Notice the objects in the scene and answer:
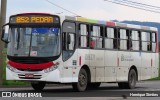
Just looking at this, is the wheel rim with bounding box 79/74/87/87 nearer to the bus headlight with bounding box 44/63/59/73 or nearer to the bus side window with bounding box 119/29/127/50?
the bus headlight with bounding box 44/63/59/73

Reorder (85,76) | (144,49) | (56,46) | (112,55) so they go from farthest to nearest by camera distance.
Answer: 1. (144,49)
2. (112,55)
3. (85,76)
4. (56,46)

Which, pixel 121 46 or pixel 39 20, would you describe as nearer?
pixel 39 20

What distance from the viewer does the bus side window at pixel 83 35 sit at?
78.0 ft

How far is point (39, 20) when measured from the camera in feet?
74.9

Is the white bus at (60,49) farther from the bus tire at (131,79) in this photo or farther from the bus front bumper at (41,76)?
the bus tire at (131,79)

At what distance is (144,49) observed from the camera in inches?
1150

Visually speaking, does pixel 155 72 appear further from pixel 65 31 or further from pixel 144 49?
pixel 65 31

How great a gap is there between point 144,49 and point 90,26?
555 cm

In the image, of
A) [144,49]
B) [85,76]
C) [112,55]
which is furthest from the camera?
[144,49]

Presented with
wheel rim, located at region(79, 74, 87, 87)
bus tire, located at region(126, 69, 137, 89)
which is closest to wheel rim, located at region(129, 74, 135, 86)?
bus tire, located at region(126, 69, 137, 89)

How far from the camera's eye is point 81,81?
2373 cm

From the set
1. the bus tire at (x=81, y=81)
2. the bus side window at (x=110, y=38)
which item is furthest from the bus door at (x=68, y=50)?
the bus side window at (x=110, y=38)

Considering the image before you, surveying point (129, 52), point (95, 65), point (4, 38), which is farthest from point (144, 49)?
point (4, 38)

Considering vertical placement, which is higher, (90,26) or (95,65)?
(90,26)
